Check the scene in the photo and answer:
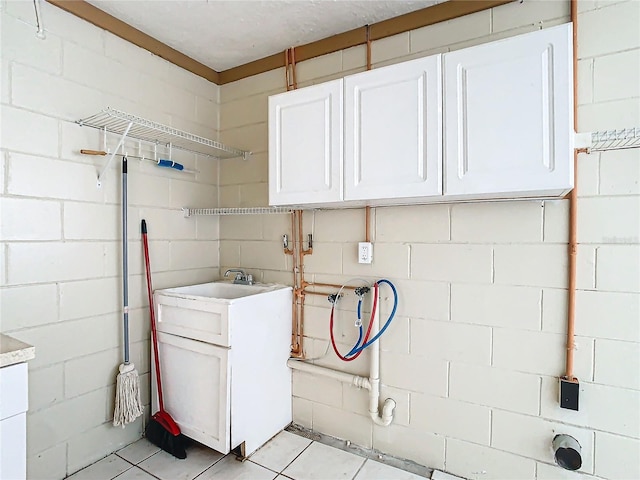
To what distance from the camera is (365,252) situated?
191 centimetres

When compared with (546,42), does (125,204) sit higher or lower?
lower

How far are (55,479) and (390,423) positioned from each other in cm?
168

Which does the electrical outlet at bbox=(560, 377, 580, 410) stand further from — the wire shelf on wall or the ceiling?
the ceiling

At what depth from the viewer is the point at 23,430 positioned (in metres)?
0.99

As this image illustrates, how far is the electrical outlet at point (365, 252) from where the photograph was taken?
1900 millimetres

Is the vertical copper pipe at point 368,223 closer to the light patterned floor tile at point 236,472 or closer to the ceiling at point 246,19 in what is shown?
the ceiling at point 246,19

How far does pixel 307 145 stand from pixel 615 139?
1.21 meters

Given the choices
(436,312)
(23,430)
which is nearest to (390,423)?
(436,312)

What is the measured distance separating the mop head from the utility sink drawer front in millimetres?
262

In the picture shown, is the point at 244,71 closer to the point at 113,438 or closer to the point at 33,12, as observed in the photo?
the point at 33,12

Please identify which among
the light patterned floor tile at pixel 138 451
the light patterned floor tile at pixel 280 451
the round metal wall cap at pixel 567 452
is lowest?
the light patterned floor tile at pixel 280 451

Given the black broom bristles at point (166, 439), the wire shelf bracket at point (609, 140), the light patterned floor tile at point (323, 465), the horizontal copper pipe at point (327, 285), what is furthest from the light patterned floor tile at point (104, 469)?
the wire shelf bracket at point (609, 140)

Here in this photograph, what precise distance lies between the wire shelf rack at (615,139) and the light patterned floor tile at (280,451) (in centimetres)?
204

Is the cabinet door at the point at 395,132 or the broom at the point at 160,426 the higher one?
the cabinet door at the point at 395,132
